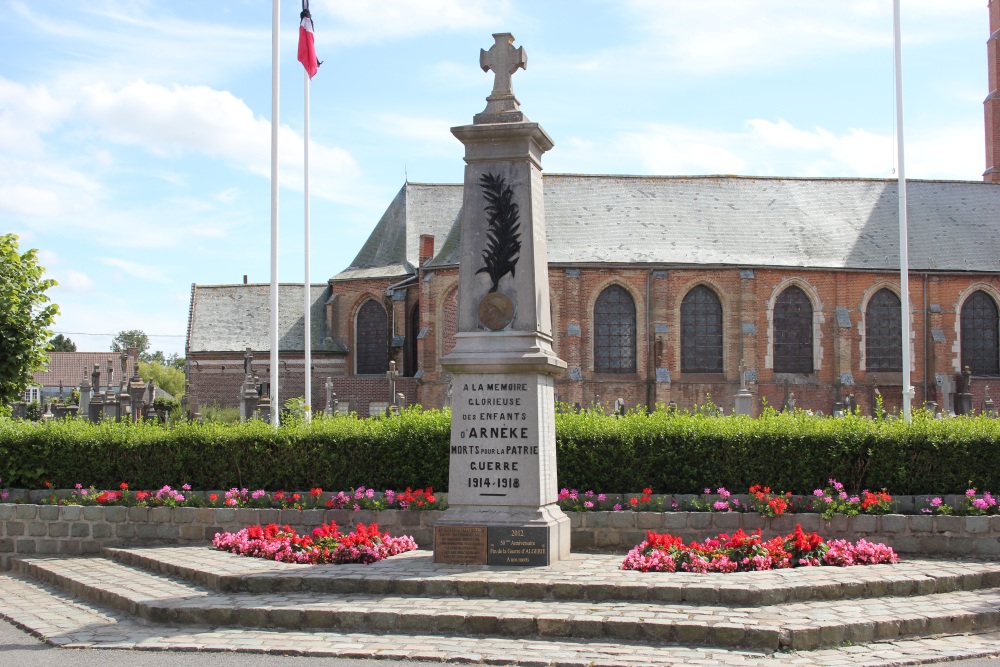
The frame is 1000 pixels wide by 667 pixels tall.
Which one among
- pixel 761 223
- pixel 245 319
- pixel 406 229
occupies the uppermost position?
pixel 406 229

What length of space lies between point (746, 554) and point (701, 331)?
91.6ft

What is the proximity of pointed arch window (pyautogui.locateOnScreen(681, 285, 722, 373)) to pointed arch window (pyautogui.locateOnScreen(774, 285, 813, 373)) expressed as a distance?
2.28 metres

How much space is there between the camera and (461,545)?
998 centimetres

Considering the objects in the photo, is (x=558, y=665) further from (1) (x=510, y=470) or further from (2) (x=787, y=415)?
(2) (x=787, y=415)

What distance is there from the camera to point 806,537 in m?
10.1

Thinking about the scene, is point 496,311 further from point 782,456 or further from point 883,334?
point 883,334

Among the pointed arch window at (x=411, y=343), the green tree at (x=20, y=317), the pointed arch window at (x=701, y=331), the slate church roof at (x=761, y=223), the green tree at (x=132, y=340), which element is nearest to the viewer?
the green tree at (x=20, y=317)

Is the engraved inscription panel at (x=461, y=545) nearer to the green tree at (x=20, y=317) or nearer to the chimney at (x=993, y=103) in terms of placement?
the green tree at (x=20, y=317)

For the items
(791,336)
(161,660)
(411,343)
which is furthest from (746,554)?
(411,343)

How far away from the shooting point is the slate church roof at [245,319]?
42.5 m

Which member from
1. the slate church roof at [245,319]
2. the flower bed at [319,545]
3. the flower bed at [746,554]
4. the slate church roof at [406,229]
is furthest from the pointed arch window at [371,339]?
the flower bed at [746,554]

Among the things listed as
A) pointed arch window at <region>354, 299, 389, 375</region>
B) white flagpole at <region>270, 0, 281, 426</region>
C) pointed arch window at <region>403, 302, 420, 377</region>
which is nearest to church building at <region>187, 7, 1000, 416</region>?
pointed arch window at <region>403, 302, 420, 377</region>

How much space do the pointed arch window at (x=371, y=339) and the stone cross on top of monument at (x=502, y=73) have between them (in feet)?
104

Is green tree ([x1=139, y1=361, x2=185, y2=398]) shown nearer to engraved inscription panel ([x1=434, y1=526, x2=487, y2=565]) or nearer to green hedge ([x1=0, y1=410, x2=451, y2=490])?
green hedge ([x1=0, y1=410, x2=451, y2=490])
